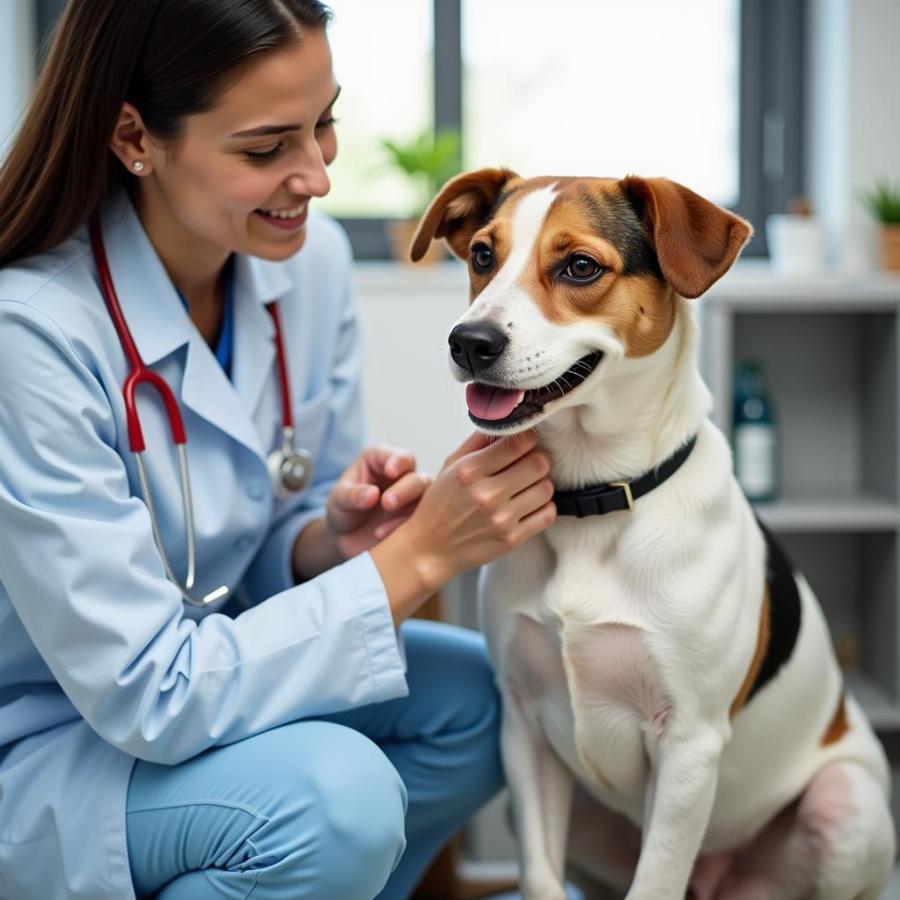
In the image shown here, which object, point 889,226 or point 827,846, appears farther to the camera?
point 889,226

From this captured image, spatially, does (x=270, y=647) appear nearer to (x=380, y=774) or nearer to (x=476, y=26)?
(x=380, y=774)

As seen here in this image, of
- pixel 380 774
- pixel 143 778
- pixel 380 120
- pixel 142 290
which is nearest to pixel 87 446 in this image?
pixel 142 290

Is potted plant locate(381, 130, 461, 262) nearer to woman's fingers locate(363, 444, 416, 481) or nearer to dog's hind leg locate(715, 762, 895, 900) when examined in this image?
woman's fingers locate(363, 444, 416, 481)

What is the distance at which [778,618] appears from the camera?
142 cm

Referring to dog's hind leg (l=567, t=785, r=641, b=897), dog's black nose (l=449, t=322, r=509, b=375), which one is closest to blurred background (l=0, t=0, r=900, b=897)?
dog's hind leg (l=567, t=785, r=641, b=897)

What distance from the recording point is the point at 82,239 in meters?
1.40

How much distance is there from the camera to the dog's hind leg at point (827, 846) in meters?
1.42

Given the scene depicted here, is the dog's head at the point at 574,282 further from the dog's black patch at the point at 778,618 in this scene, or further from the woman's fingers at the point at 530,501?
the dog's black patch at the point at 778,618

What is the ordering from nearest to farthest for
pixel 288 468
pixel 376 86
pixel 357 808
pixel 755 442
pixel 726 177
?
pixel 357 808, pixel 288 468, pixel 755 442, pixel 376 86, pixel 726 177

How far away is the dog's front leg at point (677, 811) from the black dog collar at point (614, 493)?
266mm

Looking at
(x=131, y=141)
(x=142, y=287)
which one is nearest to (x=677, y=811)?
(x=142, y=287)

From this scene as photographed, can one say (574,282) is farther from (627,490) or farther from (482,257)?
(627,490)

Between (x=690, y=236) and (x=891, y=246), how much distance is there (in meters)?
1.44

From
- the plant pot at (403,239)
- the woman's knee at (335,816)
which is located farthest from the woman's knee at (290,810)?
the plant pot at (403,239)
